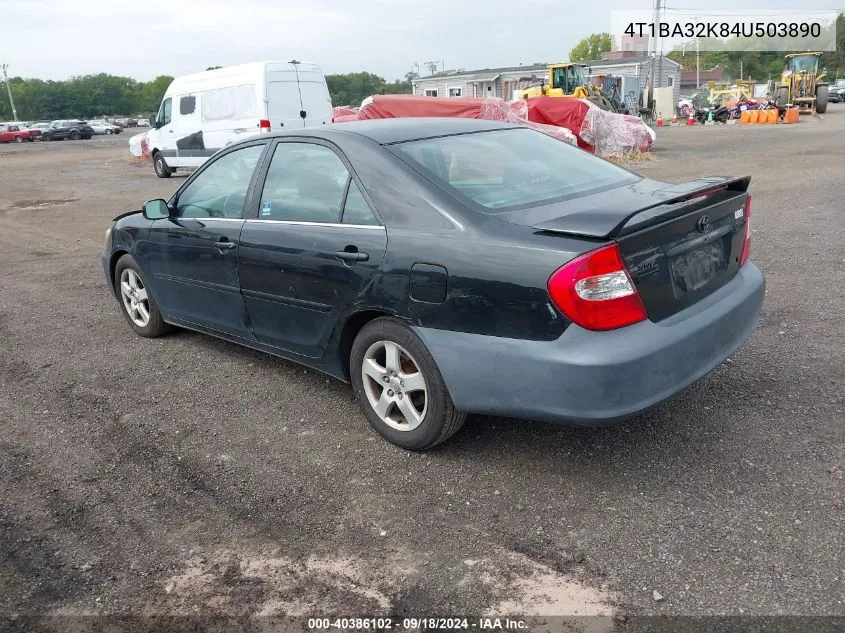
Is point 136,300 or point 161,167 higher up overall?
point 161,167

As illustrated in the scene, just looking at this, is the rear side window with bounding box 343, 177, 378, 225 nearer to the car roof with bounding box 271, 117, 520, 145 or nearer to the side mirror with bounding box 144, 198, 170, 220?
the car roof with bounding box 271, 117, 520, 145

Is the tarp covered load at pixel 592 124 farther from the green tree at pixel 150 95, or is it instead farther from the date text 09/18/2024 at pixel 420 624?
the green tree at pixel 150 95

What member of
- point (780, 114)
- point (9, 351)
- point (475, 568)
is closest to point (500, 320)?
point (475, 568)

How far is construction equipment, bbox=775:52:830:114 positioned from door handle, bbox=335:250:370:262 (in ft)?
124

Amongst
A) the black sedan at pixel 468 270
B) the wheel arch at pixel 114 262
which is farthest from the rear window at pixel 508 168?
the wheel arch at pixel 114 262

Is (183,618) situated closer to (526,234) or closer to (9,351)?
(526,234)

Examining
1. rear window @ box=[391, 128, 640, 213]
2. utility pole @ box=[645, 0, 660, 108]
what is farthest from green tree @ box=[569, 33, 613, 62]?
rear window @ box=[391, 128, 640, 213]

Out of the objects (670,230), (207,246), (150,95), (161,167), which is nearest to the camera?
(670,230)

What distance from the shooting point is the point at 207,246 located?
176 inches

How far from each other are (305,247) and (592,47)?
107 metres

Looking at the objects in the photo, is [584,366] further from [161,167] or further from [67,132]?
[67,132]

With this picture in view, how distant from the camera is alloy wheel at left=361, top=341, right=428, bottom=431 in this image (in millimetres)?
3465

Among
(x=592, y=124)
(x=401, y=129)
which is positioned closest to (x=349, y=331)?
(x=401, y=129)

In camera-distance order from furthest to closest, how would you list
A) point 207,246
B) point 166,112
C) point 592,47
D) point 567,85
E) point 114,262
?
point 592,47
point 567,85
point 166,112
point 114,262
point 207,246
